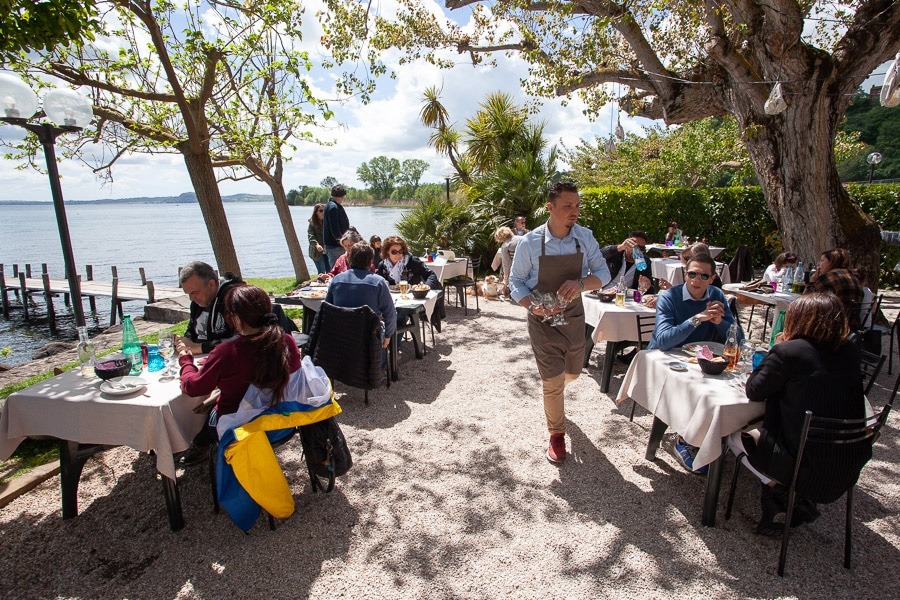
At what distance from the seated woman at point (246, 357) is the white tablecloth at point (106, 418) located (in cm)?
24

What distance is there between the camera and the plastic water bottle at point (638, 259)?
6.66m

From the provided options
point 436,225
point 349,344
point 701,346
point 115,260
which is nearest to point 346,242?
point 349,344

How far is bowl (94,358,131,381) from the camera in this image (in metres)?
3.14

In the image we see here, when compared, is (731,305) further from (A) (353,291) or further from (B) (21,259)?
(B) (21,259)

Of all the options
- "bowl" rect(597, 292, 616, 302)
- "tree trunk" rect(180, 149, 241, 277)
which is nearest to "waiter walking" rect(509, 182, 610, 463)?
"bowl" rect(597, 292, 616, 302)

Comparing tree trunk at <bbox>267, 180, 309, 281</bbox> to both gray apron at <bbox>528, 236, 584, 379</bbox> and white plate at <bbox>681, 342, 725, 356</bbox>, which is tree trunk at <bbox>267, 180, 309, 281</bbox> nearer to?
gray apron at <bbox>528, 236, 584, 379</bbox>

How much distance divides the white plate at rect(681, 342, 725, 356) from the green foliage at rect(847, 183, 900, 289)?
391 inches

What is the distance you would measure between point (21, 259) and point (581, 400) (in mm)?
38480

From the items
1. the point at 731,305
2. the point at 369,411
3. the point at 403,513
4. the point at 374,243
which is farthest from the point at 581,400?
the point at 374,243

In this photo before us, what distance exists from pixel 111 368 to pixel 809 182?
348 inches

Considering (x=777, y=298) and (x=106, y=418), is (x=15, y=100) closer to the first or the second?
(x=106, y=418)

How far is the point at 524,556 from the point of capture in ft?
9.41

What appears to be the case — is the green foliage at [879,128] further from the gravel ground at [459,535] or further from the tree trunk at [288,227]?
the gravel ground at [459,535]

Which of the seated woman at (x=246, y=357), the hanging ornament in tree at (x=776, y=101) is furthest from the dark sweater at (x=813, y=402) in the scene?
the hanging ornament in tree at (x=776, y=101)
